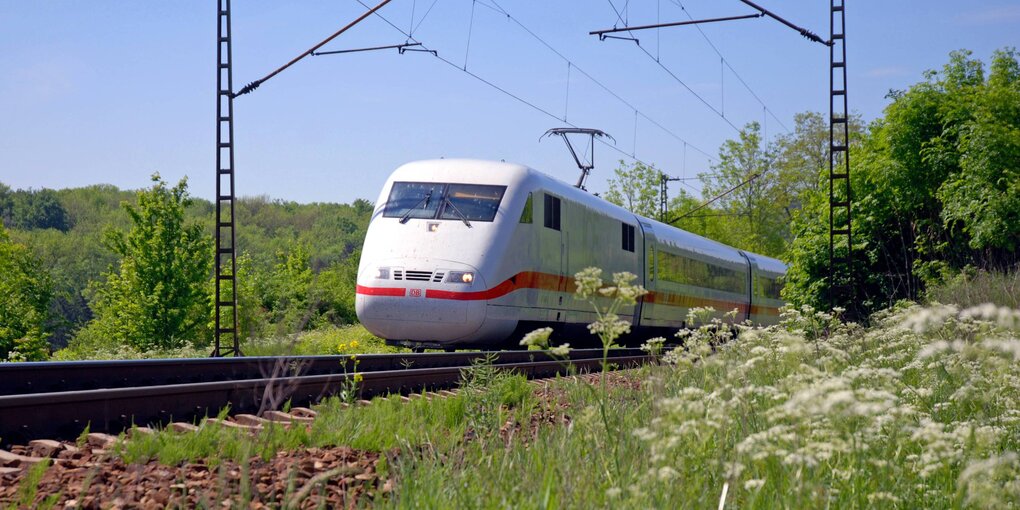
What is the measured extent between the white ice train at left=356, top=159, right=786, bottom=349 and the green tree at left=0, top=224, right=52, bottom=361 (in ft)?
135

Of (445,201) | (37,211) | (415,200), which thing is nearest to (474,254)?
(445,201)

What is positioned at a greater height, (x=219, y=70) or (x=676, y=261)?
(x=219, y=70)

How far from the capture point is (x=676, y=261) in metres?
23.2

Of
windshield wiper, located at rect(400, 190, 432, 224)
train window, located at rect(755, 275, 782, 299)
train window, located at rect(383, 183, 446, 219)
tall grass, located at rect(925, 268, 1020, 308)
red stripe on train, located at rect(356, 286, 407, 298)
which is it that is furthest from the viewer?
train window, located at rect(755, 275, 782, 299)

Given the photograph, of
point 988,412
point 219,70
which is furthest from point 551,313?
point 988,412

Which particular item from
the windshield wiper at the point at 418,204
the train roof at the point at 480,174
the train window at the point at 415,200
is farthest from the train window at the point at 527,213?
the windshield wiper at the point at 418,204

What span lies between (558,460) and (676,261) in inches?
770

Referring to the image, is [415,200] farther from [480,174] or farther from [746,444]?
[746,444]

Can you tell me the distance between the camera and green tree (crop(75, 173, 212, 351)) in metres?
55.8

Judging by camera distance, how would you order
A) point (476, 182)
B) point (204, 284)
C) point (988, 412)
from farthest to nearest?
point (204, 284), point (476, 182), point (988, 412)

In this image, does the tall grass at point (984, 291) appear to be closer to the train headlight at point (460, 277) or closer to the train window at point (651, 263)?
the train window at point (651, 263)

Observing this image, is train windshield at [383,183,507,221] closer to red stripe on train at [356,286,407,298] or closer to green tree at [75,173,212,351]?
red stripe on train at [356,286,407,298]

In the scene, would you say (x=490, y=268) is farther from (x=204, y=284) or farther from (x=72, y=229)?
(x=72, y=229)

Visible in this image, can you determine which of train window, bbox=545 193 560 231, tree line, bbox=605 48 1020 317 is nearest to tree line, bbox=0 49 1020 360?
tree line, bbox=605 48 1020 317
